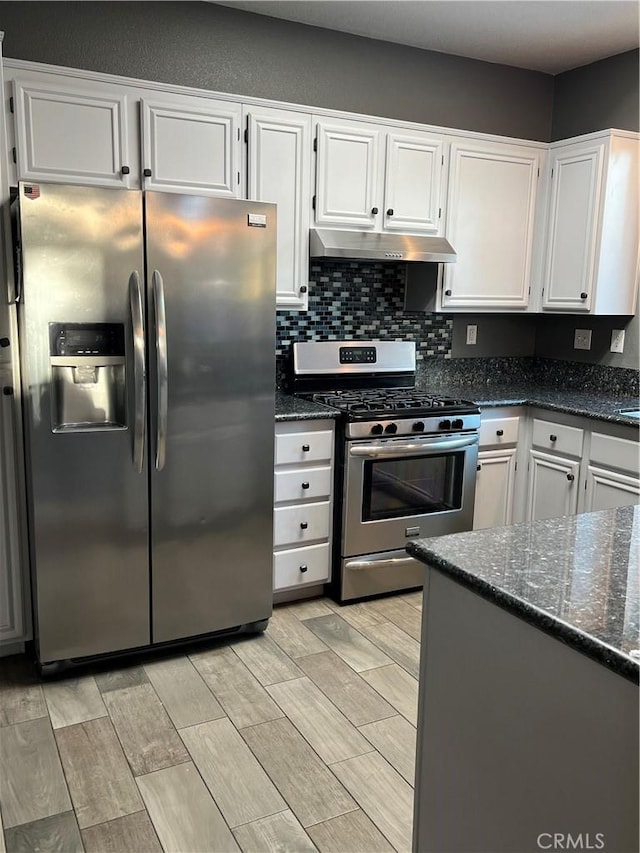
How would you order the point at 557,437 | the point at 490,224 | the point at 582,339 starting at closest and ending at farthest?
1. the point at 557,437
2. the point at 490,224
3. the point at 582,339

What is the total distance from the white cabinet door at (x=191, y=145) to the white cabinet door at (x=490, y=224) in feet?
3.85

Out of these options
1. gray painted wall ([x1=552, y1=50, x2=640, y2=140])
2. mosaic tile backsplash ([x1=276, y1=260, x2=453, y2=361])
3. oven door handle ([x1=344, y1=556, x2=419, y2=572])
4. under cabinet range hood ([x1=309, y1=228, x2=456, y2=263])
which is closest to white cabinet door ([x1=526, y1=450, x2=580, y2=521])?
oven door handle ([x1=344, y1=556, x2=419, y2=572])

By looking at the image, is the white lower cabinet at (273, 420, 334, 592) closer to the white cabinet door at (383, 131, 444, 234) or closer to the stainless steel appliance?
the stainless steel appliance

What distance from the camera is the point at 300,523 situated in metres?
3.21

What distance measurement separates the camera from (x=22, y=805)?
1986 millimetres

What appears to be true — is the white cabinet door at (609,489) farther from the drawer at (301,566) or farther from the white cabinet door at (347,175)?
the white cabinet door at (347,175)

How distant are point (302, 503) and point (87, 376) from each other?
1.13m

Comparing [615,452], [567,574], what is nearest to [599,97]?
[615,452]

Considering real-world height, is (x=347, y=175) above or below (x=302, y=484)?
above

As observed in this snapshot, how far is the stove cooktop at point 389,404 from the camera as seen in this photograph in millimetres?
3207

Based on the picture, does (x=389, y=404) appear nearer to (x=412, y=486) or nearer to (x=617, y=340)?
(x=412, y=486)

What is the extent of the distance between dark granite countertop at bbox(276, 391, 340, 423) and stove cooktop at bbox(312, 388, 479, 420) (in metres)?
0.06

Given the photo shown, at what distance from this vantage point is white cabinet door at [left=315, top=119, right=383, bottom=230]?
332 cm

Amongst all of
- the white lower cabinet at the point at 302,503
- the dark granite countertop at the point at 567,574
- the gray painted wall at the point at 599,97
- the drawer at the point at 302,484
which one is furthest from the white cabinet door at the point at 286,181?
the dark granite countertop at the point at 567,574
